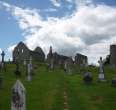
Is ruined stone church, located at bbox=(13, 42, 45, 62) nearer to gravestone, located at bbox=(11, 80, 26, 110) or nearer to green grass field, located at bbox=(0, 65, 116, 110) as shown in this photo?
green grass field, located at bbox=(0, 65, 116, 110)

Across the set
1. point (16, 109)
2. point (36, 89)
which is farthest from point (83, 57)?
point (16, 109)

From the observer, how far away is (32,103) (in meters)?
23.3

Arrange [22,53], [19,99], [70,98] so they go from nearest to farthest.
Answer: [19,99]
[70,98]
[22,53]

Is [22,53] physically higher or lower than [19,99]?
higher

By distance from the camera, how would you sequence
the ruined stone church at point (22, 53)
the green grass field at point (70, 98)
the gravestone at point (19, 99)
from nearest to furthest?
the gravestone at point (19, 99) < the green grass field at point (70, 98) < the ruined stone church at point (22, 53)

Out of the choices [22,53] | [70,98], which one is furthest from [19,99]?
[22,53]

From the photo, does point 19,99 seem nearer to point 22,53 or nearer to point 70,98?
point 70,98

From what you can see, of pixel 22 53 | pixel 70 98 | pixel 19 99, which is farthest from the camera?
pixel 22 53

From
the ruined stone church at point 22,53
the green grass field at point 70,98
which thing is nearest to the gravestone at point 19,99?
the green grass field at point 70,98

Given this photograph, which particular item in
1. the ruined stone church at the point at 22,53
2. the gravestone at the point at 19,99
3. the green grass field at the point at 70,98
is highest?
the ruined stone church at the point at 22,53

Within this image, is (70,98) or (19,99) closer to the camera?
(19,99)

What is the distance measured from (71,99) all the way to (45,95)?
2.81 m

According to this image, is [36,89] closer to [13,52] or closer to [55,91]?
[55,91]

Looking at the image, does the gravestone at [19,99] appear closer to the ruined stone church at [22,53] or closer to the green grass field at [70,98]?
the green grass field at [70,98]
